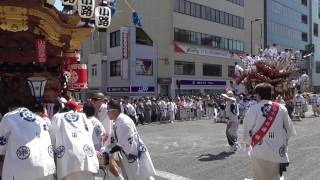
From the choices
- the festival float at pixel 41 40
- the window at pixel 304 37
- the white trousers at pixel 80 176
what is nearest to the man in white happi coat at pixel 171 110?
the festival float at pixel 41 40

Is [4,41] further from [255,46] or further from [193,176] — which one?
[255,46]

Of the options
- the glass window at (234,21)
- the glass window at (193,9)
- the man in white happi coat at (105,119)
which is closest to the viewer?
the man in white happi coat at (105,119)

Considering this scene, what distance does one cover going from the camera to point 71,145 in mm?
5805

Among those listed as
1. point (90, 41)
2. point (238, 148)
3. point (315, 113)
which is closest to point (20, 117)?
point (238, 148)

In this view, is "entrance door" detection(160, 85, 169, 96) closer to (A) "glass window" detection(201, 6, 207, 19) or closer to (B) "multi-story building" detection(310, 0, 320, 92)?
(A) "glass window" detection(201, 6, 207, 19)

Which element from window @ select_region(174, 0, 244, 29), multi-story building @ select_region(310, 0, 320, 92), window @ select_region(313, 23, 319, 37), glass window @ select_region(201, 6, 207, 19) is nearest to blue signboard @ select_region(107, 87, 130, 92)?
window @ select_region(174, 0, 244, 29)

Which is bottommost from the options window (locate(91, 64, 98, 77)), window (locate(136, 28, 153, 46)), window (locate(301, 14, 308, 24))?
window (locate(91, 64, 98, 77))

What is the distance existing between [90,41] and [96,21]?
1173 inches

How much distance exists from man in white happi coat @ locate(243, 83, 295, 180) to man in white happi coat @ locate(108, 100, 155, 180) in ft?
5.28

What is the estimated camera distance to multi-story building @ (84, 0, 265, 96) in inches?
1592

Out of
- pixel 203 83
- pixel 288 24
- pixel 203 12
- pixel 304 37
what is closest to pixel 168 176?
pixel 203 83

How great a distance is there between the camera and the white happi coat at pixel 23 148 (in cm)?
528

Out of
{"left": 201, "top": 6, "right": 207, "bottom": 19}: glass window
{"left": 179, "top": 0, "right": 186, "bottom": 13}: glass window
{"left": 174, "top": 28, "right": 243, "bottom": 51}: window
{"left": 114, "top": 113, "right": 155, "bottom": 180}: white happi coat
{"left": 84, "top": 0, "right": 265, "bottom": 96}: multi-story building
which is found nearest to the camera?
{"left": 114, "top": 113, "right": 155, "bottom": 180}: white happi coat

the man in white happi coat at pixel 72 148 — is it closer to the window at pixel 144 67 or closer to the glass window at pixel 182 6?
the window at pixel 144 67
